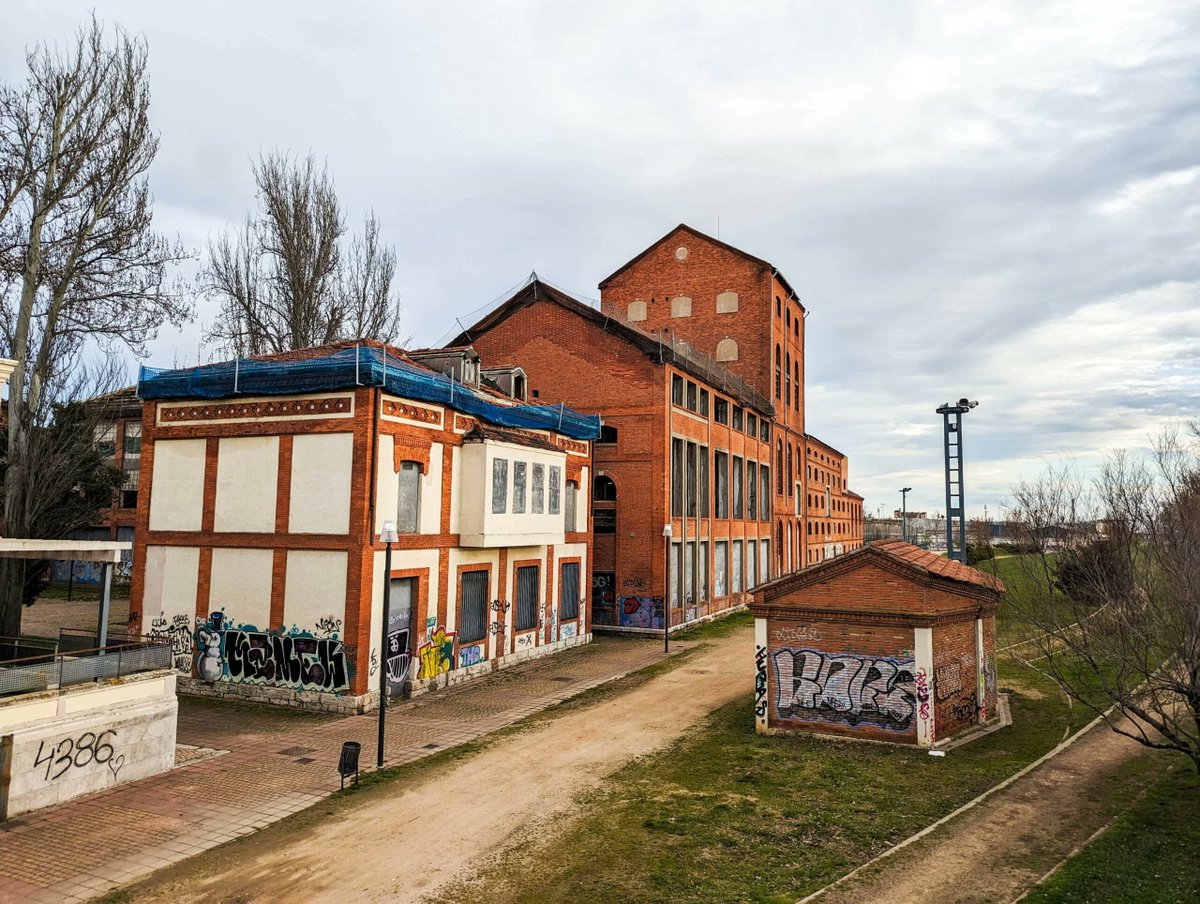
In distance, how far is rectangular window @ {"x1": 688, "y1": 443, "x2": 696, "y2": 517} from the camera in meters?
36.6

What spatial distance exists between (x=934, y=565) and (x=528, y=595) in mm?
13952

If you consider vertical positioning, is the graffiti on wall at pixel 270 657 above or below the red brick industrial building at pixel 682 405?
below

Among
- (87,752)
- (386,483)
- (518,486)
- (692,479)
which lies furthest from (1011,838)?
(692,479)

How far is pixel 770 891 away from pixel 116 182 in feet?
87.1

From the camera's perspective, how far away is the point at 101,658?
46.5ft

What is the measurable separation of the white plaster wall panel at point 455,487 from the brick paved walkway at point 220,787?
484cm

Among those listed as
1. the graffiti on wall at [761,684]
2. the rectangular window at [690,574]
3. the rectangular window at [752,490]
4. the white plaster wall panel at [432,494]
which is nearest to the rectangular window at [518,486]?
the white plaster wall panel at [432,494]

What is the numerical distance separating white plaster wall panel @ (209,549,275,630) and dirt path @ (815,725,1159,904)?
16.1m

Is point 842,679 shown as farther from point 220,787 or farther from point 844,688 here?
point 220,787

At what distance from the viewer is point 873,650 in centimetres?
1664

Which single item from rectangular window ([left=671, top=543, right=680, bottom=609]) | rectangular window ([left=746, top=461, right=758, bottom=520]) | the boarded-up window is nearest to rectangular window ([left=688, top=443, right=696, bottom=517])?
rectangular window ([left=671, top=543, right=680, bottom=609])

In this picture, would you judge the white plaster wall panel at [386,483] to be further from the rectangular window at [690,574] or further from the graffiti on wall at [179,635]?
the rectangular window at [690,574]

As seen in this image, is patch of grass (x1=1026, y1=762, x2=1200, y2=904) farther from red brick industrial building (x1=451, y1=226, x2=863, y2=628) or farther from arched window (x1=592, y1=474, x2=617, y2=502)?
arched window (x1=592, y1=474, x2=617, y2=502)

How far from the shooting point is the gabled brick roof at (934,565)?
16875 millimetres
